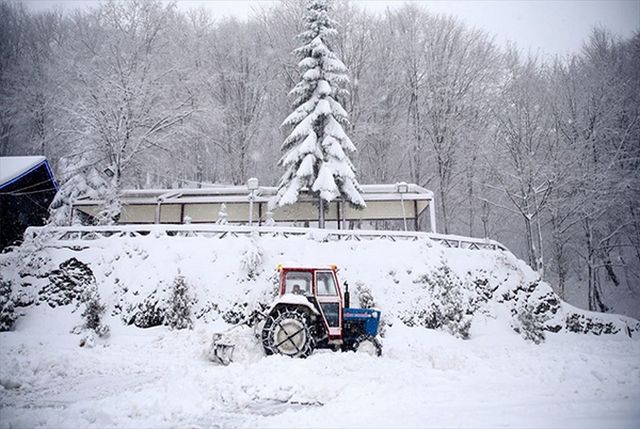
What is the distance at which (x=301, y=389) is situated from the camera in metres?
6.07

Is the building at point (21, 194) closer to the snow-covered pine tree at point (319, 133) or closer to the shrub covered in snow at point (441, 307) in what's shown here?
the snow-covered pine tree at point (319, 133)

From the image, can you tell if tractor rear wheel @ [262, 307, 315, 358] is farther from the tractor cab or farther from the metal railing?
the metal railing

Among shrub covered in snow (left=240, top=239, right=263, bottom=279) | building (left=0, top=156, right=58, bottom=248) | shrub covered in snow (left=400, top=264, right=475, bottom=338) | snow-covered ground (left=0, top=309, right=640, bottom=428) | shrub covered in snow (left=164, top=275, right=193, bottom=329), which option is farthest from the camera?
building (left=0, top=156, right=58, bottom=248)

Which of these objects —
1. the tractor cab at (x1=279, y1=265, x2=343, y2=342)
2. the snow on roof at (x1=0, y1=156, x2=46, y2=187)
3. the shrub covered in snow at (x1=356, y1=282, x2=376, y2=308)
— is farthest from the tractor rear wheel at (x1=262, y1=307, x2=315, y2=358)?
the snow on roof at (x1=0, y1=156, x2=46, y2=187)

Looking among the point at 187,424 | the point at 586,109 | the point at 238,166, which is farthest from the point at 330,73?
the point at 187,424

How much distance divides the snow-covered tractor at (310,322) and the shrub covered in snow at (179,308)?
3.56 m

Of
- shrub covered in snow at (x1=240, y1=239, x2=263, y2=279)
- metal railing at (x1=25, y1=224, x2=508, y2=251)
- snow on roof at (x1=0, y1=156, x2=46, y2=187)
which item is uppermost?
snow on roof at (x1=0, y1=156, x2=46, y2=187)

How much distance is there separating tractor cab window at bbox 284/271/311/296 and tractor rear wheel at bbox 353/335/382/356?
166 centimetres

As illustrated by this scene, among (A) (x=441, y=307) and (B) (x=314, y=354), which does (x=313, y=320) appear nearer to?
(B) (x=314, y=354)

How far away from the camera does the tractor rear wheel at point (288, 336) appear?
808 centimetres

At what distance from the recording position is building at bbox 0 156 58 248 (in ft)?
55.2

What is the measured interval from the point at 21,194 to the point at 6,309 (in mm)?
8883

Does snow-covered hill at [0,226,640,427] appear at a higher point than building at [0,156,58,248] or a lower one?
lower

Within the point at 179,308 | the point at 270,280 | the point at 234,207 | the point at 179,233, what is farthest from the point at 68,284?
the point at 234,207
